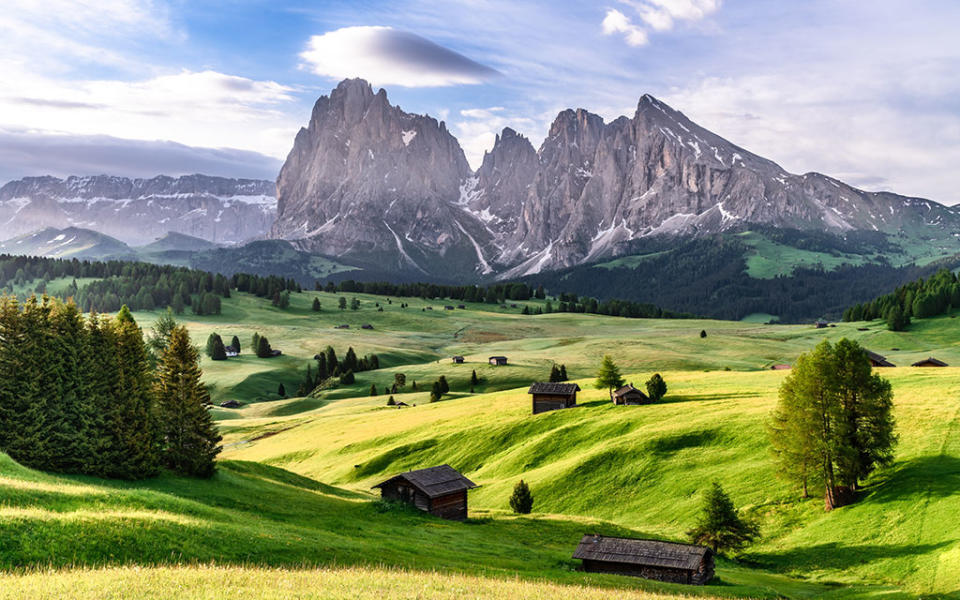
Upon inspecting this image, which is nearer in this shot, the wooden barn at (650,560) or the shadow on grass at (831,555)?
the wooden barn at (650,560)

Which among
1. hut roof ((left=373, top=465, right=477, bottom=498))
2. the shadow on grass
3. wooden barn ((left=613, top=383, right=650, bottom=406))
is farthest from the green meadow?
wooden barn ((left=613, top=383, right=650, bottom=406))

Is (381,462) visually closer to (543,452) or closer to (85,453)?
(543,452)

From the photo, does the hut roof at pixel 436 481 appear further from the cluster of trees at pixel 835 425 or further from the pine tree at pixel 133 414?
the cluster of trees at pixel 835 425

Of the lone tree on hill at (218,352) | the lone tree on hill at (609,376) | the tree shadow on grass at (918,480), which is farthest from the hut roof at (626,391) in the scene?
the lone tree on hill at (218,352)

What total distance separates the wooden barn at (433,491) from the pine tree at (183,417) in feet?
50.6

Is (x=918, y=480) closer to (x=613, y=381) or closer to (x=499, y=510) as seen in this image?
(x=499, y=510)

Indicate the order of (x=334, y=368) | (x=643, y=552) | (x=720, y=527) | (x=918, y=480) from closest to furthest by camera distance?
(x=643, y=552) < (x=720, y=527) < (x=918, y=480) < (x=334, y=368)

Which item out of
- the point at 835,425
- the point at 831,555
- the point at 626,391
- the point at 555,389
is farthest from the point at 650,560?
the point at 555,389

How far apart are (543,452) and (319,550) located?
45.3 metres

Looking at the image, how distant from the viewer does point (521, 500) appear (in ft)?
198

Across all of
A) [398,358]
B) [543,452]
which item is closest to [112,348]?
[543,452]

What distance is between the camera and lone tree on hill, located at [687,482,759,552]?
152 feet

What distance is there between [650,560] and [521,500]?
2109 cm

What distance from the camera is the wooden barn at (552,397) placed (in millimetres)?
88250
